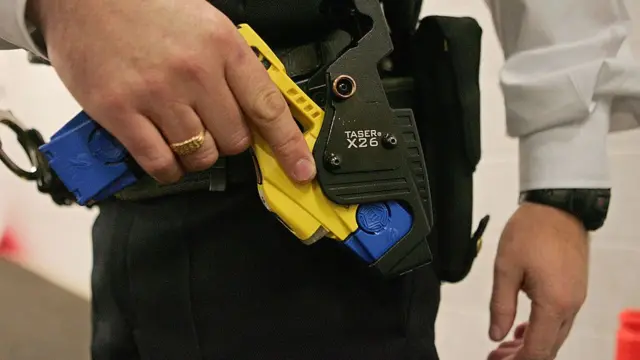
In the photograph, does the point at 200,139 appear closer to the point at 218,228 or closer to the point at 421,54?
the point at 218,228

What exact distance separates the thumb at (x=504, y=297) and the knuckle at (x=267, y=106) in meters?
0.28

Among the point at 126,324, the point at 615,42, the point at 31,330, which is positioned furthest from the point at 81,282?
the point at 615,42

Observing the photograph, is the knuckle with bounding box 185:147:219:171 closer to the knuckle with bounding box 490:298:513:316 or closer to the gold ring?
the gold ring

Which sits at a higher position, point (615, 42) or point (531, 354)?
point (615, 42)

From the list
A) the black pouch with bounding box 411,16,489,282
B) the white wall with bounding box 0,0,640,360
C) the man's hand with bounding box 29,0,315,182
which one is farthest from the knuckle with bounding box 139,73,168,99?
the white wall with bounding box 0,0,640,360

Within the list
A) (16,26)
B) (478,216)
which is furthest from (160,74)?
(478,216)

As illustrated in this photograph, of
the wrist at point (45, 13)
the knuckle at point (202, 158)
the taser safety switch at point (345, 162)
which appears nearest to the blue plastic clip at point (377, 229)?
the taser safety switch at point (345, 162)

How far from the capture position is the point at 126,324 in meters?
0.53

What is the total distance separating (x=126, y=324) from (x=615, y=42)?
50cm

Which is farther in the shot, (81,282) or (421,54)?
(81,282)

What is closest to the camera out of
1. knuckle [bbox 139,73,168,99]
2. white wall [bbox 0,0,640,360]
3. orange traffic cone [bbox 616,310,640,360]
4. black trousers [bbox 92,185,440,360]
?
knuckle [bbox 139,73,168,99]

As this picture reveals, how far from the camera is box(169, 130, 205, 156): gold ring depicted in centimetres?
40

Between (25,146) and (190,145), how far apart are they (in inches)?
9.5

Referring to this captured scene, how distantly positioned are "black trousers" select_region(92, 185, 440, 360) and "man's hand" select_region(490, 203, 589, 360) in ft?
0.40
